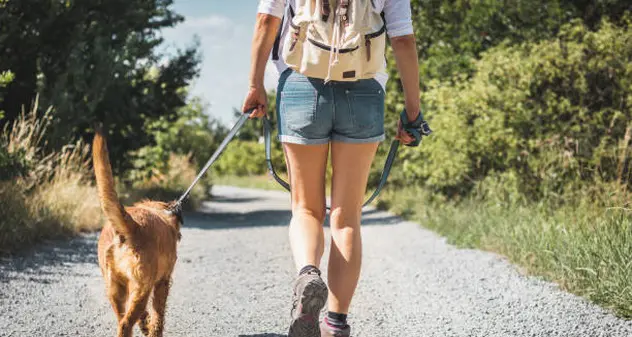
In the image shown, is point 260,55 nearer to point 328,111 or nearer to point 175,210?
point 328,111

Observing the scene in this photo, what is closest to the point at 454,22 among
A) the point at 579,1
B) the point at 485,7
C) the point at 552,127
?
the point at 485,7

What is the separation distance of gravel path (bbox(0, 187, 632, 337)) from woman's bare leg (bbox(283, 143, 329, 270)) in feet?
3.67

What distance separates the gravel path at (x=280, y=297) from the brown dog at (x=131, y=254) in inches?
25.6

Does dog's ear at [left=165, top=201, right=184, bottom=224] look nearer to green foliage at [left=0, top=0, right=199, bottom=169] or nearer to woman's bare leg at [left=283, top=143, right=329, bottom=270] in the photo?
woman's bare leg at [left=283, top=143, right=329, bottom=270]

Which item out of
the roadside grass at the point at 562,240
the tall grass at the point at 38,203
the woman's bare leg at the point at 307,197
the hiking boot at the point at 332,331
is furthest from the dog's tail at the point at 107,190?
the tall grass at the point at 38,203

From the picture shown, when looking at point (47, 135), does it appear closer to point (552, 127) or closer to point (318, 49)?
point (552, 127)

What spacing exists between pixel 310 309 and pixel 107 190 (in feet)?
3.68

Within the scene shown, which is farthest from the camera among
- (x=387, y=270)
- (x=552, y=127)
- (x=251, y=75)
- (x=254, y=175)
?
(x=254, y=175)

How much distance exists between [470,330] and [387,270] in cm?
263

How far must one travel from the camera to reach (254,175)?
4303 cm

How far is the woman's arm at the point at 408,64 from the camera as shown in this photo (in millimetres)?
3254

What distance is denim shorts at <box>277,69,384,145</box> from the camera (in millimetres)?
3088

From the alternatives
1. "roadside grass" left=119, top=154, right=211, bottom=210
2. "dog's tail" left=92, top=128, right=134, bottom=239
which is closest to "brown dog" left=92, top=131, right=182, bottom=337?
"dog's tail" left=92, top=128, right=134, bottom=239

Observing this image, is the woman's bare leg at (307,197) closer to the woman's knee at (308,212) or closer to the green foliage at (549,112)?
the woman's knee at (308,212)
